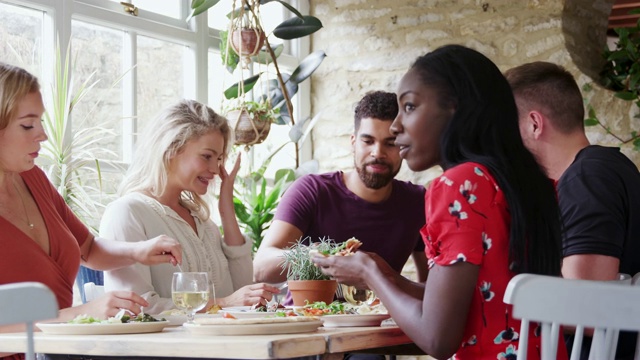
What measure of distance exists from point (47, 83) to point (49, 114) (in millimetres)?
202

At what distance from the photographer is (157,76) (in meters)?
4.80

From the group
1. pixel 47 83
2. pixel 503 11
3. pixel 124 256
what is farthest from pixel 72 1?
pixel 503 11

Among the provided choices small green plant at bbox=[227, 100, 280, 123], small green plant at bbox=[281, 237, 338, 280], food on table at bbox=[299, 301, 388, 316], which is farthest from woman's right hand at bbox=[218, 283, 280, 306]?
small green plant at bbox=[227, 100, 280, 123]

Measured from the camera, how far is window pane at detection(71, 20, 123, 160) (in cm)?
427

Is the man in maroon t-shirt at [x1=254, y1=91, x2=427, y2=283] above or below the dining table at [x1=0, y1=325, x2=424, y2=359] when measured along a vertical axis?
above

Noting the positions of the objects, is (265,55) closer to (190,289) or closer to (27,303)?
(190,289)

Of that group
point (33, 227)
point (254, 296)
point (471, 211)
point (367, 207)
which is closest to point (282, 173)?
point (367, 207)

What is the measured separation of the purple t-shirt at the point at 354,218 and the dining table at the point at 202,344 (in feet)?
4.90

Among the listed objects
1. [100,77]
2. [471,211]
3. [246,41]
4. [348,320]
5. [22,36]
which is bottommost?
[348,320]

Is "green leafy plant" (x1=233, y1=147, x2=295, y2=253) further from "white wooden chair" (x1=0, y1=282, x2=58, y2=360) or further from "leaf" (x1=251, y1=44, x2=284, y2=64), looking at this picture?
"white wooden chair" (x1=0, y1=282, x2=58, y2=360)

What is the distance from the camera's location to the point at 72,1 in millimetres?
4211

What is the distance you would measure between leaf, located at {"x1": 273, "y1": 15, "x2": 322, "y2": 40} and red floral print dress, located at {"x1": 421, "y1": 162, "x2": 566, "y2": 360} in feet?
10.8

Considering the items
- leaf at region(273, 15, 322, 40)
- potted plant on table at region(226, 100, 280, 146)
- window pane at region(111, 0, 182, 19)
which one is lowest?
potted plant on table at region(226, 100, 280, 146)

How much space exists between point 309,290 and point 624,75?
9.71 feet
